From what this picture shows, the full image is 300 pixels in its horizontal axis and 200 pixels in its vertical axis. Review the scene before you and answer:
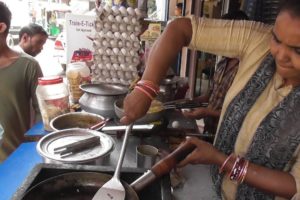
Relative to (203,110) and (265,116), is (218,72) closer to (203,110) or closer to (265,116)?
(203,110)

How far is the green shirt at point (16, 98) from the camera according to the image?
182cm

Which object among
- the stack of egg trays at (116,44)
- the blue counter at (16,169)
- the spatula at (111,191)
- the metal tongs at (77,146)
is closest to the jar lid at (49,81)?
the blue counter at (16,169)

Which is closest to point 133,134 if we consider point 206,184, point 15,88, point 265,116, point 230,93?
point 206,184

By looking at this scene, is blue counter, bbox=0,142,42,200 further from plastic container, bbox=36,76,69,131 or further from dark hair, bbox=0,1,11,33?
dark hair, bbox=0,1,11,33

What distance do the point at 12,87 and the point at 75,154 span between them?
3.31 ft

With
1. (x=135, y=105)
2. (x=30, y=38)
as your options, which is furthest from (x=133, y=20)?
(x=30, y=38)

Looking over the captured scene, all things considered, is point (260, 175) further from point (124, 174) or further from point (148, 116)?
point (148, 116)

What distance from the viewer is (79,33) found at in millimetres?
2381

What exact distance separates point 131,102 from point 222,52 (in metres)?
0.44

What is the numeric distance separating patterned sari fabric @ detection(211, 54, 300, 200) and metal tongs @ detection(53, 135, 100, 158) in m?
0.51

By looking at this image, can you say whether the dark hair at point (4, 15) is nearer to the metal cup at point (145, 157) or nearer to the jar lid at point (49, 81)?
the jar lid at point (49, 81)

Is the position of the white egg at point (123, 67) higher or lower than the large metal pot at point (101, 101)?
higher

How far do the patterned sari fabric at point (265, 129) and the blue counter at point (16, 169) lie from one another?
814 millimetres

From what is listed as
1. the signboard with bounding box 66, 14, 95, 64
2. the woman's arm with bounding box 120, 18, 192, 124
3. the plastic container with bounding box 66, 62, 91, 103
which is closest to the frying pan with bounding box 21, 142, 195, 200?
the woman's arm with bounding box 120, 18, 192, 124
